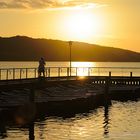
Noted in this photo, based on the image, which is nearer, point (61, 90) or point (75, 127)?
point (75, 127)

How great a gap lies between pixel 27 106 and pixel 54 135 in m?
4.45

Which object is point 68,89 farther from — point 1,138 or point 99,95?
point 1,138

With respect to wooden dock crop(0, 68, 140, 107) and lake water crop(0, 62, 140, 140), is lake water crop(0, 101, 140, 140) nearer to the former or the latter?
lake water crop(0, 62, 140, 140)

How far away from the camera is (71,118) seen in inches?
1731

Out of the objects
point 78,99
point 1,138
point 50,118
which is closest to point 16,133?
point 1,138

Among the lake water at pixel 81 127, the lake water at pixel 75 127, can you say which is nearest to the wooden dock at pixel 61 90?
the lake water at pixel 75 127

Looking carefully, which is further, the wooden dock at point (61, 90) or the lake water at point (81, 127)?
the wooden dock at point (61, 90)

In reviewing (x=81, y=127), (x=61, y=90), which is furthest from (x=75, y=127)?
(x=61, y=90)

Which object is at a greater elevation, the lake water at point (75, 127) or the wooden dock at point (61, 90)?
the wooden dock at point (61, 90)

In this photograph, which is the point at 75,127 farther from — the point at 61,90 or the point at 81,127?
the point at 61,90

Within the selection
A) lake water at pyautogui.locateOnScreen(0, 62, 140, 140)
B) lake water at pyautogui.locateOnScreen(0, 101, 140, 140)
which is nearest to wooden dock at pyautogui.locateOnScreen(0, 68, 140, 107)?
lake water at pyautogui.locateOnScreen(0, 62, 140, 140)

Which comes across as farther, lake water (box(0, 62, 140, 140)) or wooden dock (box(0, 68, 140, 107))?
wooden dock (box(0, 68, 140, 107))

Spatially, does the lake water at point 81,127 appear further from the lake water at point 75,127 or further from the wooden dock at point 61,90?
the wooden dock at point 61,90

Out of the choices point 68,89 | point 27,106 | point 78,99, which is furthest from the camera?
point 68,89
